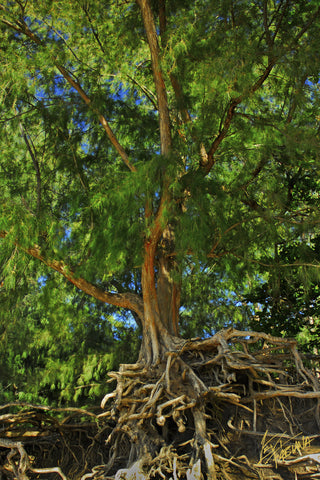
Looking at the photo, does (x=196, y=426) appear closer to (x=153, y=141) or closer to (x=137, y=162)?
(x=137, y=162)

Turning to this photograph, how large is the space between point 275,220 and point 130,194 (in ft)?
5.15

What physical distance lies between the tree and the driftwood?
8.2 inches

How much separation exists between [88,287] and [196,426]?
165 centimetres

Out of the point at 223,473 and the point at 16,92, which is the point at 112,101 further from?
the point at 223,473

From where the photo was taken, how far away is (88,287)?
4078mm

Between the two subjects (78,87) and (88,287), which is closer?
(88,287)

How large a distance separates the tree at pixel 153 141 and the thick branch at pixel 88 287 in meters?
0.02

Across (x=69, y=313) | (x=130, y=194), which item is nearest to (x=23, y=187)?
(x=69, y=313)

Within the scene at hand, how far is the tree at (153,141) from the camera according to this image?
3.47 meters

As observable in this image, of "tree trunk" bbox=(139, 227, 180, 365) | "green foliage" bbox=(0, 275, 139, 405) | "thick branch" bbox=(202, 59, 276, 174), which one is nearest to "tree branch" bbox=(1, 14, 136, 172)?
"thick branch" bbox=(202, 59, 276, 174)

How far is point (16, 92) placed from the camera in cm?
417

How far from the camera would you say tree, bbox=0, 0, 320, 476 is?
347 centimetres

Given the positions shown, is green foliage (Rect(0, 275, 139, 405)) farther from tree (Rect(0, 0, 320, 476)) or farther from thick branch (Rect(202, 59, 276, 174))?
thick branch (Rect(202, 59, 276, 174))

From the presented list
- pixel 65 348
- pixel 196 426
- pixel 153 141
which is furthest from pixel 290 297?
pixel 65 348
